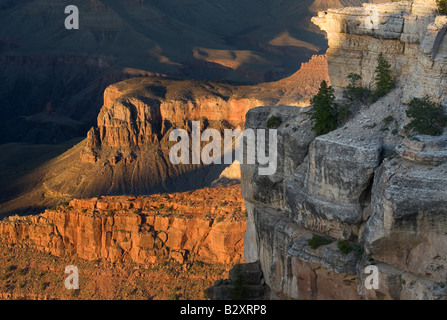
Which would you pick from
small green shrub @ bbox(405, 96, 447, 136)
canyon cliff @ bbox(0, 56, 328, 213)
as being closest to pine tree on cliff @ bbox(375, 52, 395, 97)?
small green shrub @ bbox(405, 96, 447, 136)

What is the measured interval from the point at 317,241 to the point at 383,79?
7.87 metres

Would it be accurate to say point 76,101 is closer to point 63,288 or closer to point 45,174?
point 45,174

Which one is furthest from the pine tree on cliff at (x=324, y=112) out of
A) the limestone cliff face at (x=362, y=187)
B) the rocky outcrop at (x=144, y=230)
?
the rocky outcrop at (x=144, y=230)

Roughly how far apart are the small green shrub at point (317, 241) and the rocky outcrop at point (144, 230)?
26360 millimetres

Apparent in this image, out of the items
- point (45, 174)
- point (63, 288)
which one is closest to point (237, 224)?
point (63, 288)

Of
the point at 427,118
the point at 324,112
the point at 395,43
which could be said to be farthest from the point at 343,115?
the point at 427,118

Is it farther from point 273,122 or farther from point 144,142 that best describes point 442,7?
point 144,142

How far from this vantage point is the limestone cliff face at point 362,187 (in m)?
28.3

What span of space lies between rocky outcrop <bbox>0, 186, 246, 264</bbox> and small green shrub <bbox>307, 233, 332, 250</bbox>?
2636cm

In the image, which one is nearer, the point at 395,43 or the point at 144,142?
the point at 395,43

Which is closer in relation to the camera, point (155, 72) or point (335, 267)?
point (335, 267)

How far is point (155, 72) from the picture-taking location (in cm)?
17012

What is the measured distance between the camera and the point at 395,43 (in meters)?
35.7

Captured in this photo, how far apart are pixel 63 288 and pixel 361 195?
32532 millimetres
